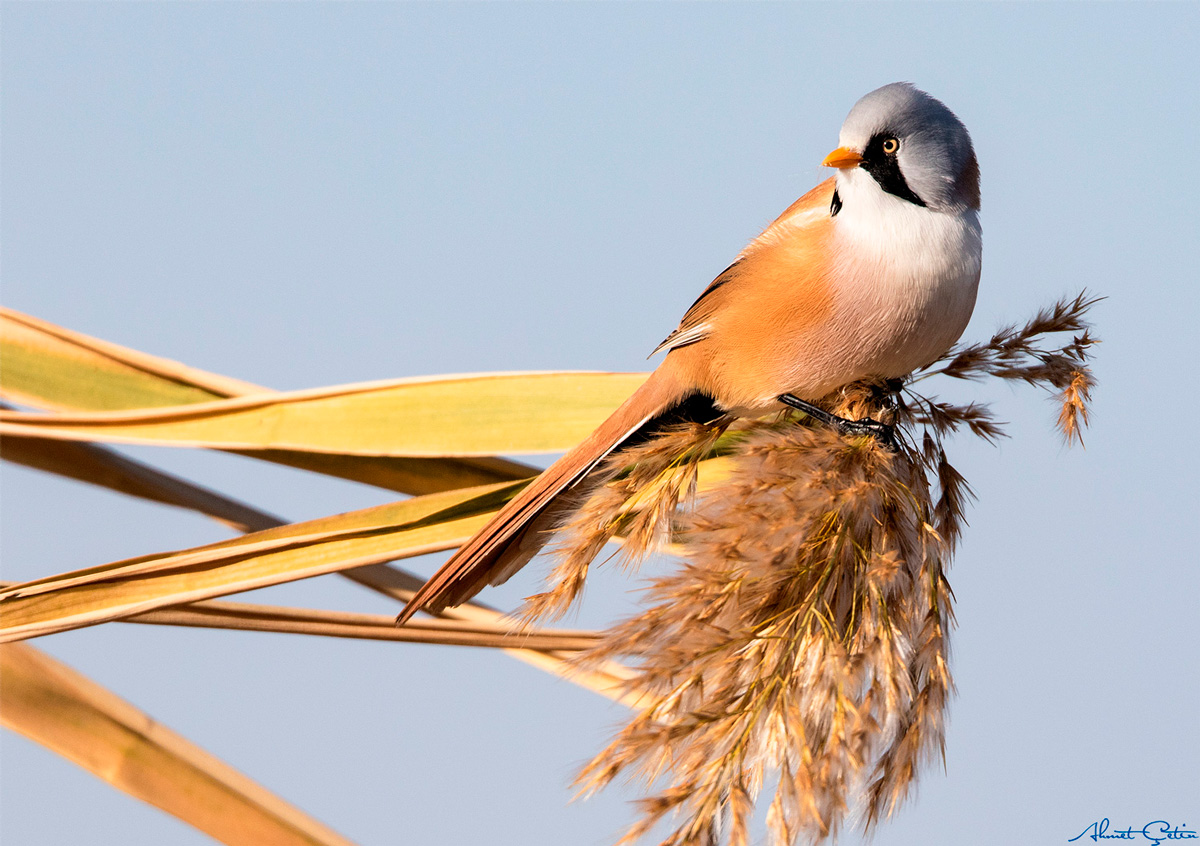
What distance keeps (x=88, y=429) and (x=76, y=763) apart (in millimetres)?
417

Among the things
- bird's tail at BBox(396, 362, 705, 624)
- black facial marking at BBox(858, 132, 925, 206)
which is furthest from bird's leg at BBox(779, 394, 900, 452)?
black facial marking at BBox(858, 132, 925, 206)

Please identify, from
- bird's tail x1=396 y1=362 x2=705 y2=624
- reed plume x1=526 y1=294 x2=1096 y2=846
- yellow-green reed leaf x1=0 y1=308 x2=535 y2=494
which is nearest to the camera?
reed plume x1=526 y1=294 x2=1096 y2=846

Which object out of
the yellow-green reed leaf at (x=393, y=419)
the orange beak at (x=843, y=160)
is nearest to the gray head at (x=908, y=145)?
the orange beak at (x=843, y=160)

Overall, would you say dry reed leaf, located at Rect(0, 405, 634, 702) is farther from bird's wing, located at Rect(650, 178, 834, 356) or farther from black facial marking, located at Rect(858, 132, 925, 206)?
black facial marking, located at Rect(858, 132, 925, 206)

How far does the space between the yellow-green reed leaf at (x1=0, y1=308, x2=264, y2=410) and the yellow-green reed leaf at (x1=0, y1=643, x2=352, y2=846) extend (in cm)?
33

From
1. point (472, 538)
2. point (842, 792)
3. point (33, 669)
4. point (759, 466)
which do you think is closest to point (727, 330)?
point (759, 466)

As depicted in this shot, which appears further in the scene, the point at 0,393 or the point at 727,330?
the point at 0,393

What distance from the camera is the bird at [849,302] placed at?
3.34 ft

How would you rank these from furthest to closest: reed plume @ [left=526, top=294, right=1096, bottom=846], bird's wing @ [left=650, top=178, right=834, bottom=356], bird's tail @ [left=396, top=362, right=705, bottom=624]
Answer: bird's wing @ [left=650, top=178, right=834, bottom=356] < bird's tail @ [left=396, top=362, right=705, bottom=624] < reed plume @ [left=526, top=294, right=1096, bottom=846]

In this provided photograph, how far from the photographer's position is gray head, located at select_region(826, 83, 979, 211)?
1016mm

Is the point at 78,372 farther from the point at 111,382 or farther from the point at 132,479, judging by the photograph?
the point at 132,479

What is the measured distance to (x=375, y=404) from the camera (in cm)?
120

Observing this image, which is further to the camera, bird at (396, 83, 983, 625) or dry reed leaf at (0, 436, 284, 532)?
dry reed leaf at (0, 436, 284, 532)

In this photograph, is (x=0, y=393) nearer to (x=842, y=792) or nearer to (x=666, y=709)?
(x=666, y=709)
